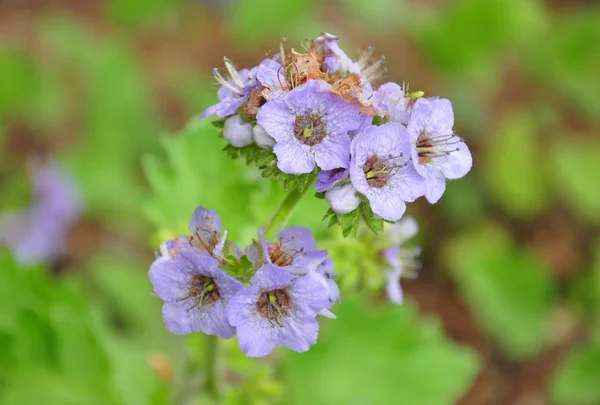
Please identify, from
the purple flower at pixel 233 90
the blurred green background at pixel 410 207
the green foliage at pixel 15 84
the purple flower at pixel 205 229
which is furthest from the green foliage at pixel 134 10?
the purple flower at pixel 205 229

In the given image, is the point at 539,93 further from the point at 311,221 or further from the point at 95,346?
the point at 95,346

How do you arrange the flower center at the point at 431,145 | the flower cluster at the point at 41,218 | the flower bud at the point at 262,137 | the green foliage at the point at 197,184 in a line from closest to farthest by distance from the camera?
the flower bud at the point at 262,137, the flower center at the point at 431,145, the green foliage at the point at 197,184, the flower cluster at the point at 41,218

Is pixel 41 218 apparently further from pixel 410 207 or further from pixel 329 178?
pixel 329 178

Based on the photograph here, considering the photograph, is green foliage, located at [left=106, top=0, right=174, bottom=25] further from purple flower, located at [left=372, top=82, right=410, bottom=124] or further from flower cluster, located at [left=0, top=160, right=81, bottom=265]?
purple flower, located at [left=372, top=82, right=410, bottom=124]

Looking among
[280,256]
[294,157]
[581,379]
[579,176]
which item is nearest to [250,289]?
[280,256]

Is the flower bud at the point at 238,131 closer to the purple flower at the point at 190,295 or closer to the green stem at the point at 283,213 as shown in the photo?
the green stem at the point at 283,213

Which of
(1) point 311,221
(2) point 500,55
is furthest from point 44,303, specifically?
(2) point 500,55

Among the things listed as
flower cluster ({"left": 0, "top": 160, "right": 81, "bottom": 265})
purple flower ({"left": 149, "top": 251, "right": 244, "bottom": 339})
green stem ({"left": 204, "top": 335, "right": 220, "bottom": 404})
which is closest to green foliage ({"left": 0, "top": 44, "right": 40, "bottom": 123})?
flower cluster ({"left": 0, "top": 160, "right": 81, "bottom": 265})
